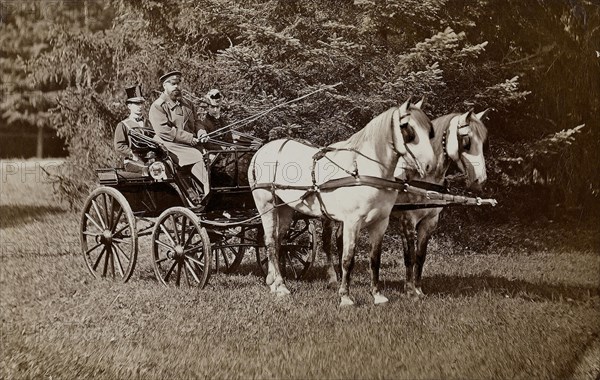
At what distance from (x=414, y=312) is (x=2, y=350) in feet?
8.99

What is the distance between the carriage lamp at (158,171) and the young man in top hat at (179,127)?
0.76 ft

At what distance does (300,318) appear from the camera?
191 inches

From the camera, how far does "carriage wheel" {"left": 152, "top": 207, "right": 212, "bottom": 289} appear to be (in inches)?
231

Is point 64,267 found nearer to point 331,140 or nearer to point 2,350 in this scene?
point 2,350

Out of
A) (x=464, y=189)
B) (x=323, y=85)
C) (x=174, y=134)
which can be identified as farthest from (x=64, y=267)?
(x=464, y=189)

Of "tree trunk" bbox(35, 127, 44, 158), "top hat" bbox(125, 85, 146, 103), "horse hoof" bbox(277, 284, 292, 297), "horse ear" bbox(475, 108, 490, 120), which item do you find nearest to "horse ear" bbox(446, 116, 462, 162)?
"horse ear" bbox(475, 108, 490, 120)

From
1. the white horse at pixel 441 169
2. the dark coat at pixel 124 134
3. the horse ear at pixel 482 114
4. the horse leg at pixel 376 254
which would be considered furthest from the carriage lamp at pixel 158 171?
the horse ear at pixel 482 114

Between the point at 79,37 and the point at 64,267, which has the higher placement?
the point at 79,37

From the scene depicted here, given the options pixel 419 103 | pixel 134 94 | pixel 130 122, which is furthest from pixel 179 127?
pixel 419 103

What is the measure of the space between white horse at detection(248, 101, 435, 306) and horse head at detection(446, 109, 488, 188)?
217 mm

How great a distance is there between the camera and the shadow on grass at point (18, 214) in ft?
17.0

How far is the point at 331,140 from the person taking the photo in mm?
5512

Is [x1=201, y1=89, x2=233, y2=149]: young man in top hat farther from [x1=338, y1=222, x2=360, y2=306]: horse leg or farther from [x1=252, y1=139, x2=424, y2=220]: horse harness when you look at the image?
[x1=338, y1=222, x2=360, y2=306]: horse leg

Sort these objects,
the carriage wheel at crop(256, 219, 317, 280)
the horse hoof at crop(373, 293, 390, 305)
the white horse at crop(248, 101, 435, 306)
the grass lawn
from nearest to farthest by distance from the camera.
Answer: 1. the grass lawn
2. the white horse at crop(248, 101, 435, 306)
3. the horse hoof at crop(373, 293, 390, 305)
4. the carriage wheel at crop(256, 219, 317, 280)
